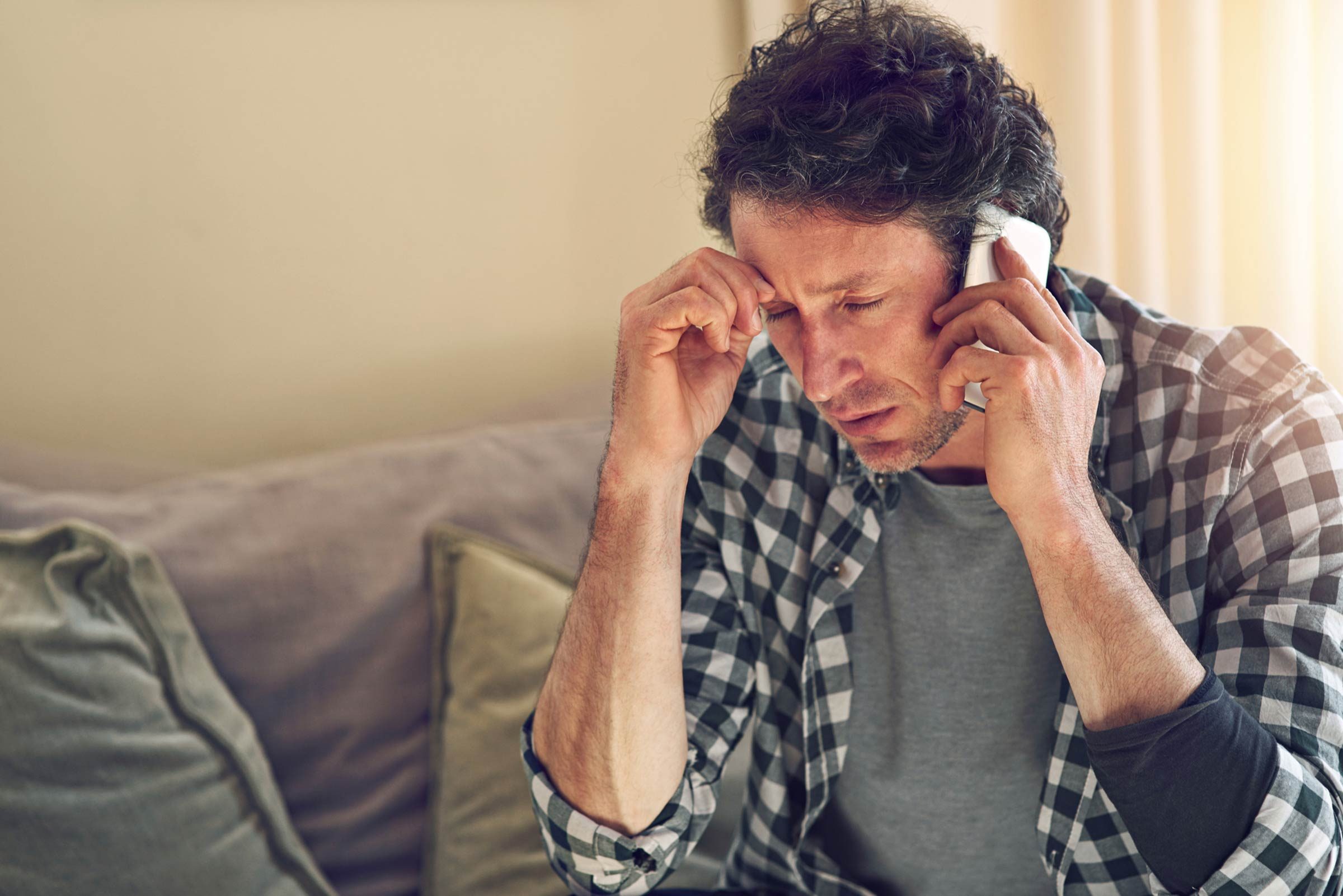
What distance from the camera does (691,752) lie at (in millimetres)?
1124

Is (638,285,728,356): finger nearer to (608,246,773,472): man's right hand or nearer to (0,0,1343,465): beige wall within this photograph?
(608,246,773,472): man's right hand

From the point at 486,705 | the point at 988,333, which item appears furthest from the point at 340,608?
the point at 988,333

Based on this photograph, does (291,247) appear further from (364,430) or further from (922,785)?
(922,785)

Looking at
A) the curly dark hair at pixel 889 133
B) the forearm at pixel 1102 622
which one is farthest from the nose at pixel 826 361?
the forearm at pixel 1102 622

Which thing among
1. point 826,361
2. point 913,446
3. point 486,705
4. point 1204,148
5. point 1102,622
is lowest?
point 486,705

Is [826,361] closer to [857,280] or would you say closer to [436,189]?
[857,280]

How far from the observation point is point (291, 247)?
1630 mm

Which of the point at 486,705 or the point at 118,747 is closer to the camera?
the point at 118,747

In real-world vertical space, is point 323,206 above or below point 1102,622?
above

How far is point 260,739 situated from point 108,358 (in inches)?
26.3

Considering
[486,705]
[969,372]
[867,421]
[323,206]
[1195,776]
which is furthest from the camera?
[323,206]

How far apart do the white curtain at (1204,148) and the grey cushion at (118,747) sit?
123cm

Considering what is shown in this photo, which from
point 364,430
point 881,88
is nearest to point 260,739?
point 364,430

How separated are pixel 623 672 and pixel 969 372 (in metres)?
0.45
